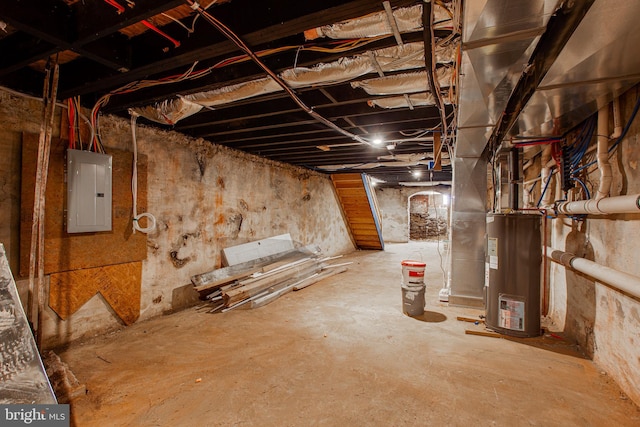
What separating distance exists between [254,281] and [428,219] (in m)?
10.4

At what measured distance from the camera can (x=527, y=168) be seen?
11.7 feet

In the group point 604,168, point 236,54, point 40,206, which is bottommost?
point 40,206

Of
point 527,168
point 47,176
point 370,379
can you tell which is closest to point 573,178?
point 527,168

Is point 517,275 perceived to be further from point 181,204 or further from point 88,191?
point 88,191

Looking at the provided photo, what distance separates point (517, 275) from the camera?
251 cm

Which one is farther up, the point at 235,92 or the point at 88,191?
the point at 235,92

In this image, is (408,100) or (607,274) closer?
(607,274)

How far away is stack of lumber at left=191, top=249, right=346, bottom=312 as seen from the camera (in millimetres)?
3340

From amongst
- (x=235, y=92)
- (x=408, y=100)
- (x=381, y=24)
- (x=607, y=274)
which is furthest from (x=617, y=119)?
(x=235, y=92)

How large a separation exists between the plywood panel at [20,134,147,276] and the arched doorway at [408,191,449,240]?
1099 centimetres

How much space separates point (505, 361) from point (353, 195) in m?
5.23

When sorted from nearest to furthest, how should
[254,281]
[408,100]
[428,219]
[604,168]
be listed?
[604,168], [408,100], [254,281], [428,219]

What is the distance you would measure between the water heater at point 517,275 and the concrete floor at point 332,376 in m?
0.17

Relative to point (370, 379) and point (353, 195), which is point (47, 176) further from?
point (353, 195)
